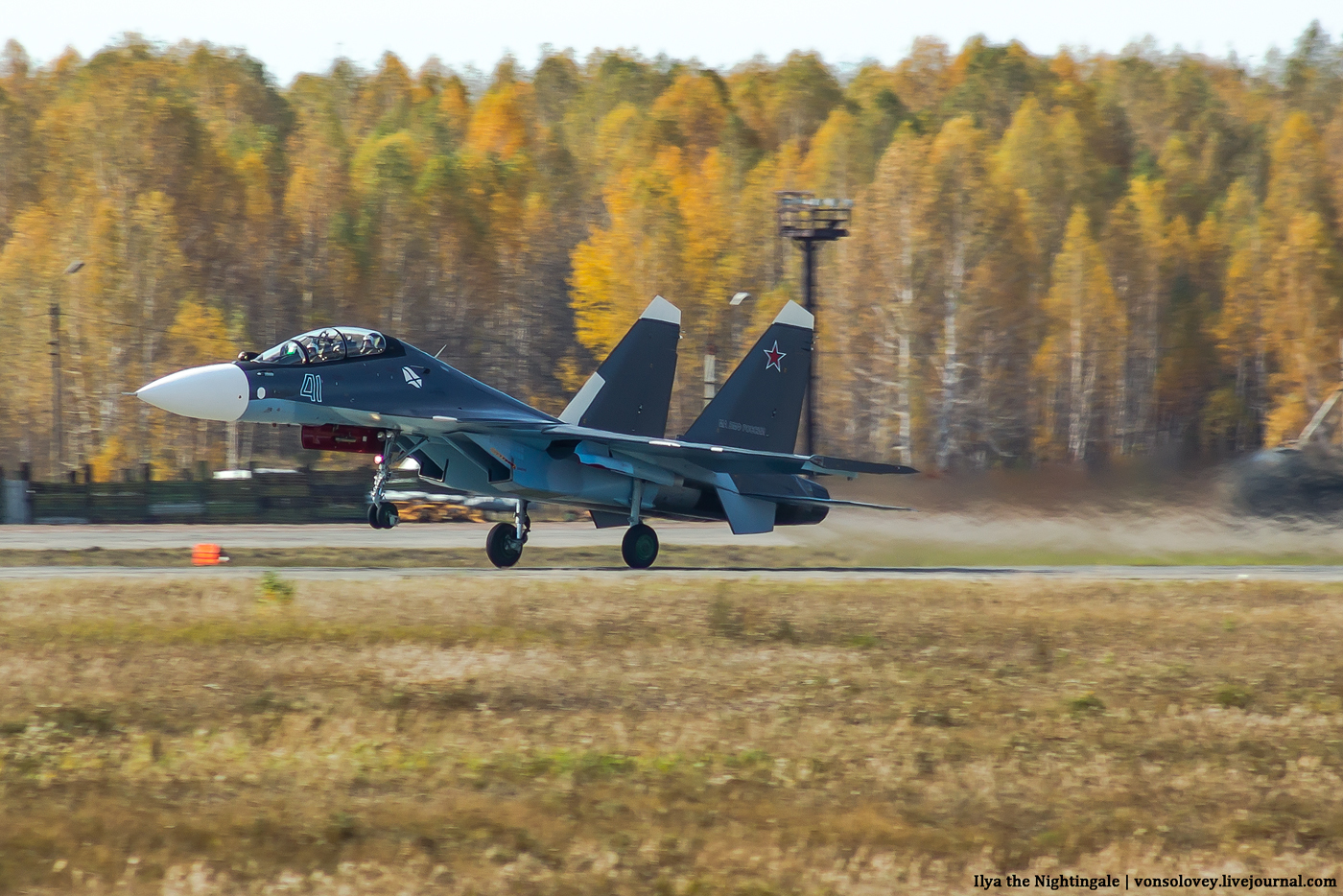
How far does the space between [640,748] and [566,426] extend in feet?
42.8

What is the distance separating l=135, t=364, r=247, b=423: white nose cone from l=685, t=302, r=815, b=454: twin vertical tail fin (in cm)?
778

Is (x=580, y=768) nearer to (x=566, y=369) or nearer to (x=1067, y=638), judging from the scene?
(x=1067, y=638)

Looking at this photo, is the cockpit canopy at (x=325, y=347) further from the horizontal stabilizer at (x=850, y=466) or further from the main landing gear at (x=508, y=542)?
the horizontal stabilizer at (x=850, y=466)

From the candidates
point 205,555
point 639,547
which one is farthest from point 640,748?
point 205,555

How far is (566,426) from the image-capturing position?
21594 mm

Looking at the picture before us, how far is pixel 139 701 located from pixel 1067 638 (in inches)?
371

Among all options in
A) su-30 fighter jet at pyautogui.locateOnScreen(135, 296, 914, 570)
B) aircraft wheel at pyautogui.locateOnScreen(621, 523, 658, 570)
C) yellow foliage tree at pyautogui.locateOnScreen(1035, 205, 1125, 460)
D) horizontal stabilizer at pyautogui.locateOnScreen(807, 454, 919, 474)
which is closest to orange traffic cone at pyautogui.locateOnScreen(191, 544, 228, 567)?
su-30 fighter jet at pyautogui.locateOnScreen(135, 296, 914, 570)

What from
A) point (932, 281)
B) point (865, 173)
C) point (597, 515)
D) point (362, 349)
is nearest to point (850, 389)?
point (932, 281)

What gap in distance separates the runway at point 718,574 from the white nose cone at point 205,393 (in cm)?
240

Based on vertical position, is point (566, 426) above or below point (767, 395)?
below

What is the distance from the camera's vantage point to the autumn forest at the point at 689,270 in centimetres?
5303

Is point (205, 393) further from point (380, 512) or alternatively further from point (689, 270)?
point (689, 270)

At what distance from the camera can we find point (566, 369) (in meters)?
61.2

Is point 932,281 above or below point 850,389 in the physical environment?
above
